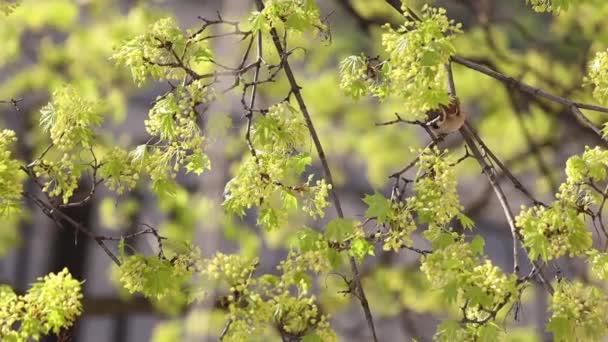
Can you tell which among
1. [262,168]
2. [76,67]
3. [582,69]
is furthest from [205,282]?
[76,67]

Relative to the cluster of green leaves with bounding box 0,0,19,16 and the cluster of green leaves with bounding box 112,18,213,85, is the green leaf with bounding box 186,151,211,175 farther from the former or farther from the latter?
the cluster of green leaves with bounding box 0,0,19,16

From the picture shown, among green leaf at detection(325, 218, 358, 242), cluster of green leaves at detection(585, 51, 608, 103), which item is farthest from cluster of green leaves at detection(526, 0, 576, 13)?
green leaf at detection(325, 218, 358, 242)

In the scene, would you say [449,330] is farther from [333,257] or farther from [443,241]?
[333,257]

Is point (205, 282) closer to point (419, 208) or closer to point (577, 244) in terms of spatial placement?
point (419, 208)

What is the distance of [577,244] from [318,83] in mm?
3165

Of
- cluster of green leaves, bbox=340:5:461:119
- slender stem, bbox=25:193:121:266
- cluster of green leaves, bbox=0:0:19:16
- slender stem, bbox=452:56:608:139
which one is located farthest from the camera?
cluster of green leaves, bbox=0:0:19:16

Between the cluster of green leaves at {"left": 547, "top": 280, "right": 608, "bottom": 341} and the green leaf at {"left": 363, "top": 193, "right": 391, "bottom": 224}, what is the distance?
317mm

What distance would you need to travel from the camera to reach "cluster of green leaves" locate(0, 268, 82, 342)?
1.87 meters

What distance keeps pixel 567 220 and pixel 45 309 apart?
930 mm

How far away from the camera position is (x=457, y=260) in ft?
5.85

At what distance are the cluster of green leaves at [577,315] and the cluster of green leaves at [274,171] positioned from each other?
439 mm

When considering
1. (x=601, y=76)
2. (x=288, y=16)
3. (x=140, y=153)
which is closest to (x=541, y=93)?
(x=601, y=76)

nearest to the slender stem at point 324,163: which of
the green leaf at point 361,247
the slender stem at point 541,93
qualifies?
the green leaf at point 361,247

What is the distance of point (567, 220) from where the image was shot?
177cm
